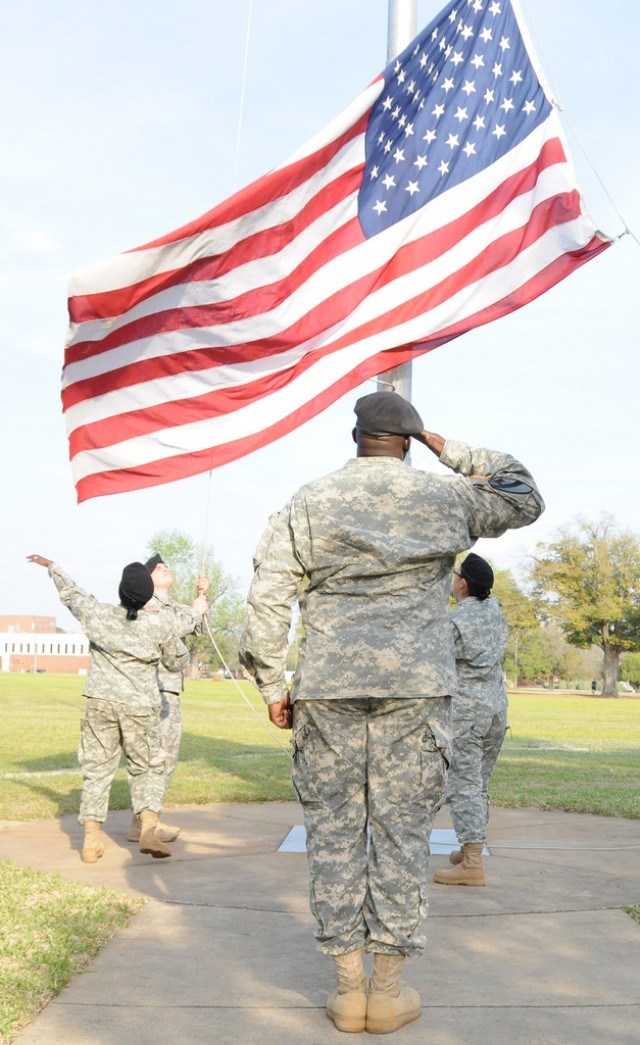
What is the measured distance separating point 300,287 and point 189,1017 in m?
4.71

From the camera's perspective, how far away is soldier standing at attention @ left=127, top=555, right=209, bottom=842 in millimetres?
7949

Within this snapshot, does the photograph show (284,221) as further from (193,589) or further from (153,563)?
(193,589)

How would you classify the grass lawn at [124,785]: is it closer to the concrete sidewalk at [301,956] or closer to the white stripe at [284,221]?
the concrete sidewalk at [301,956]

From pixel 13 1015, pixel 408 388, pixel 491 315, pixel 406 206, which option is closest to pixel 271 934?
pixel 13 1015

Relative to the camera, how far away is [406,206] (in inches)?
285

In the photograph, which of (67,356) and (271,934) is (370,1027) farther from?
(67,356)

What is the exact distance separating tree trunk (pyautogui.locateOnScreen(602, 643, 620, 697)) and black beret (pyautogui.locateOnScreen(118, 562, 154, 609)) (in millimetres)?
57867

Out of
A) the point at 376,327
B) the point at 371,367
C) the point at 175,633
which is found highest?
the point at 376,327

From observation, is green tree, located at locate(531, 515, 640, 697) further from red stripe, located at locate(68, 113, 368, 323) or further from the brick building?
the brick building

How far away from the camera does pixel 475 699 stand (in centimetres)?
666

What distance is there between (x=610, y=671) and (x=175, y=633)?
58390 mm

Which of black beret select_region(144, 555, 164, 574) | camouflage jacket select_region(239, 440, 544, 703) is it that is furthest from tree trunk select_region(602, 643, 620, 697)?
camouflage jacket select_region(239, 440, 544, 703)

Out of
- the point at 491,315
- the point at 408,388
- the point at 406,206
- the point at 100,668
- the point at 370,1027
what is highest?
the point at 406,206

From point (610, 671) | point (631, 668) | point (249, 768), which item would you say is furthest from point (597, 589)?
point (249, 768)
